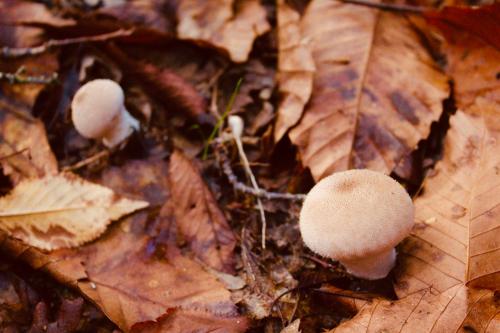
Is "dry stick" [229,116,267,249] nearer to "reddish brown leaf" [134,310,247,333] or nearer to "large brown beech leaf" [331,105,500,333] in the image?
"reddish brown leaf" [134,310,247,333]

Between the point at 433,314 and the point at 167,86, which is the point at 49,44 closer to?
the point at 167,86

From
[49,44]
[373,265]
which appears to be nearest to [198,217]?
[373,265]

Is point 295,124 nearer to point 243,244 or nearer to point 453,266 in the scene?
point 243,244

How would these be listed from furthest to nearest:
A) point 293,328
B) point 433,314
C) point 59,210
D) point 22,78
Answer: point 22,78 → point 59,210 → point 293,328 → point 433,314

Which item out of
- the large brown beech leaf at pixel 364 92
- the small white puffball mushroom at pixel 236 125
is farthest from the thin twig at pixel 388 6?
the small white puffball mushroom at pixel 236 125

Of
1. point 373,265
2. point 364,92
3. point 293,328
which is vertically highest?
point 364,92

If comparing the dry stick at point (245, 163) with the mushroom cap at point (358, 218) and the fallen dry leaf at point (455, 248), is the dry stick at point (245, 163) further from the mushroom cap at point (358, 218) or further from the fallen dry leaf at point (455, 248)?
the fallen dry leaf at point (455, 248)

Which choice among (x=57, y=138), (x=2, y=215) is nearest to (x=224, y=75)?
(x=57, y=138)
